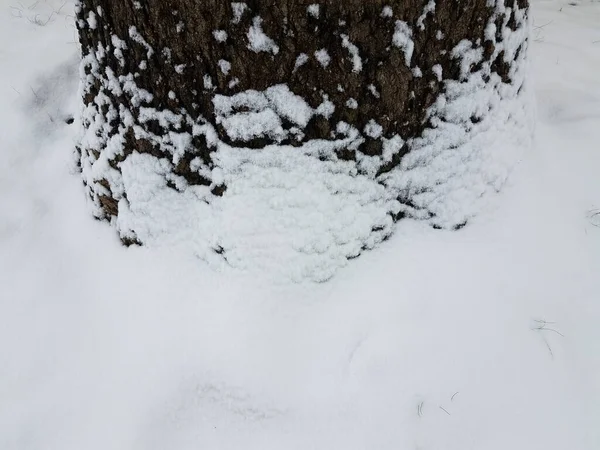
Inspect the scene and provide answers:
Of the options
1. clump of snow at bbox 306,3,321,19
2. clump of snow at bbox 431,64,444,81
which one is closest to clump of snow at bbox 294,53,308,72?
clump of snow at bbox 306,3,321,19

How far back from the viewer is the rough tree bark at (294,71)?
116 cm

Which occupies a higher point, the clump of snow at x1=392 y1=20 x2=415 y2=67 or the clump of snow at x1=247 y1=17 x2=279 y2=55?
the clump of snow at x1=247 y1=17 x2=279 y2=55

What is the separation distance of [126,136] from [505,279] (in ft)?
4.54

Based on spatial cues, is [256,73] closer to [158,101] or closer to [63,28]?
[158,101]

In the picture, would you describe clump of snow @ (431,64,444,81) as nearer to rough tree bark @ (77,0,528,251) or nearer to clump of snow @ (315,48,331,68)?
rough tree bark @ (77,0,528,251)

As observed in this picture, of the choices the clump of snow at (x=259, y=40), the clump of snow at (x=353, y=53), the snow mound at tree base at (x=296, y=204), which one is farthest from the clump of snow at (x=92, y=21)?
the clump of snow at (x=353, y=53)

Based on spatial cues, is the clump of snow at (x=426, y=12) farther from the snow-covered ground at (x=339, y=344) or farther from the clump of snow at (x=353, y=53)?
the snow-covered ground at (x=339, y=344)

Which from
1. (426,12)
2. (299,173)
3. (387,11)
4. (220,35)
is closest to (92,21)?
(220,35)

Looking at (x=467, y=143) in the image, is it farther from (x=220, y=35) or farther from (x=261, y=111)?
(x=220, y=35)

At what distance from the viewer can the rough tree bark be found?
1158mm

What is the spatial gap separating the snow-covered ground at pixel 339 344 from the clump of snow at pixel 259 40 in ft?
2.40

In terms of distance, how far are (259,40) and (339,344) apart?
3.12ft

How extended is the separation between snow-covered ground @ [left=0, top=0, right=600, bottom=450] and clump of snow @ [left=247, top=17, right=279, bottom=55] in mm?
731

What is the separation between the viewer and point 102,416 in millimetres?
1403
